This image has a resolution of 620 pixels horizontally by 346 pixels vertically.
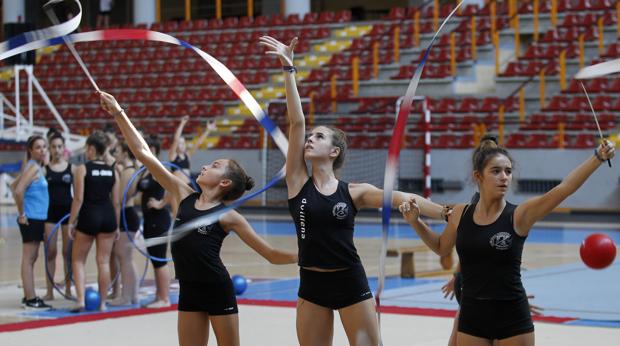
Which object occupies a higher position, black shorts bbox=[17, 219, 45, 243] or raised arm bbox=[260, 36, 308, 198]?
raised arm bbox=[260, 36, 308, 198]

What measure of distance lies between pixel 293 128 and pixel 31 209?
564 centimetres

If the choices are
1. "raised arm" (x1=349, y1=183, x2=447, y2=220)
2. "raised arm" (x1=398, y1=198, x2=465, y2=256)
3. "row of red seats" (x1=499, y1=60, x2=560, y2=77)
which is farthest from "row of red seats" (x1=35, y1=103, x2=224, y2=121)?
"raised arm" (x1=398, y1=198, x2=465, y2=256)

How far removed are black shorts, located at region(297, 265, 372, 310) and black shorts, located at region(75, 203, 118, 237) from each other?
16.2 ft

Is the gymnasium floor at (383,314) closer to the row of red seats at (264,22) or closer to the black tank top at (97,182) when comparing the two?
the black tank top at (97,182)

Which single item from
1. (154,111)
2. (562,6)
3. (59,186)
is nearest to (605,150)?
(59,186)

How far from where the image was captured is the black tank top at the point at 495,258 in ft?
17.1

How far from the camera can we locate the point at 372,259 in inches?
587

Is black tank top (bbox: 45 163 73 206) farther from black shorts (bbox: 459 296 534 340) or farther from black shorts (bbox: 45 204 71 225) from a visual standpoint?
black shorts (bbox: 459 296 534 340)

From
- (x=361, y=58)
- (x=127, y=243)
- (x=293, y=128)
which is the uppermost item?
(x=361, y=58)

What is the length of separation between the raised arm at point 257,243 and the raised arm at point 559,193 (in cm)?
145

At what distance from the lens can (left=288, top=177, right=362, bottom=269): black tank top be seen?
5.71 meters

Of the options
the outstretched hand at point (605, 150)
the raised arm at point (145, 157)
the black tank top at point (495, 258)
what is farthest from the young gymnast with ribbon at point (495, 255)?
the raised arm at point (145, 157)

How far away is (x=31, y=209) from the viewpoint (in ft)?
34.9

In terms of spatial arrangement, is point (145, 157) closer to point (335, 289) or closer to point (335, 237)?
point (335, 237)
